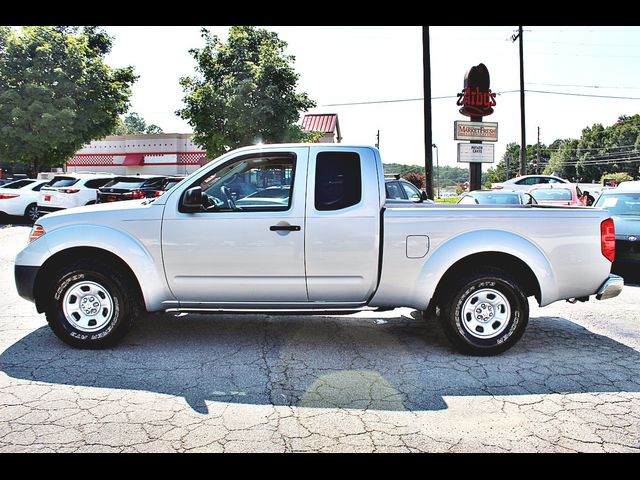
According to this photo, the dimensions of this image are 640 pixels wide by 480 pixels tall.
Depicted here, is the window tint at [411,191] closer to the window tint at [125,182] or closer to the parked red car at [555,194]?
the parked red car at [555,194]

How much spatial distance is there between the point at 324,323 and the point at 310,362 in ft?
4.28

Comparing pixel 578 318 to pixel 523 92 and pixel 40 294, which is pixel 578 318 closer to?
pixel 40 294

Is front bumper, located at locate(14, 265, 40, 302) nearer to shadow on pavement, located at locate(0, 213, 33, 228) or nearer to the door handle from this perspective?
the door handle

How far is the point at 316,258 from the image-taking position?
4684mm

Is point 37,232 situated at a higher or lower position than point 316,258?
higher

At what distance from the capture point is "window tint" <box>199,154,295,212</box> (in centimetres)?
491

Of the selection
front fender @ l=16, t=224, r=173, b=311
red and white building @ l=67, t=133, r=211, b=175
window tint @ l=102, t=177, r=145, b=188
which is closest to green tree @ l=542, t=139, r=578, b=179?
red and white building @ l=67, t=133, r=211, b=175

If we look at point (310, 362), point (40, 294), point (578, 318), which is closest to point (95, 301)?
point (40, 294)

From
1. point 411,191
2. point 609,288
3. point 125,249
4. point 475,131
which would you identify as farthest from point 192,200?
point 475,131

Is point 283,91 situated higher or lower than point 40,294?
higher

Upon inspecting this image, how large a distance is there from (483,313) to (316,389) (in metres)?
1.79

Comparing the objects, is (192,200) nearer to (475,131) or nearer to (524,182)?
(475,131)
